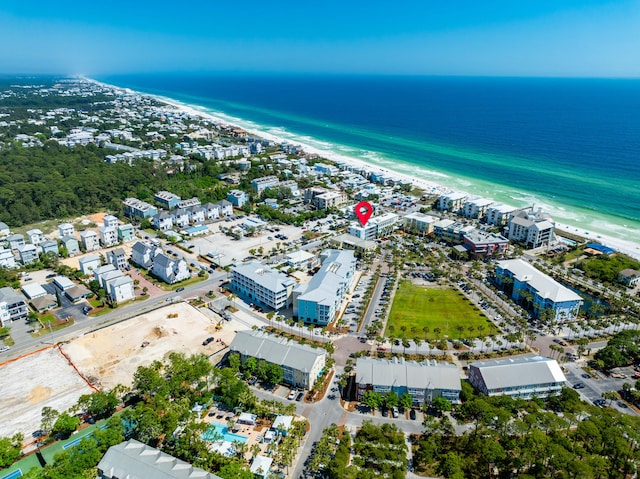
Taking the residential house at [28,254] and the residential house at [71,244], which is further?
the residential house at [71,244]

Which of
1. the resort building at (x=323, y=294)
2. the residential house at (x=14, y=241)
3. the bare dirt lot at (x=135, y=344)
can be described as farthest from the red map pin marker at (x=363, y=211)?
the residential house at (x=14, y=241)

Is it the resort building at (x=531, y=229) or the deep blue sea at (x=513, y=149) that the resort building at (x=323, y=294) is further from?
the deep blue sea at (x=513, y=149)

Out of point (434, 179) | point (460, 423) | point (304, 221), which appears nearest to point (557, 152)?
point (434, 179)

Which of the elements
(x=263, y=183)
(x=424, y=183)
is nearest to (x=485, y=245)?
(x=424, y=183)

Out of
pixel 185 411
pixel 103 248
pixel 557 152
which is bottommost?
pixel 103 248

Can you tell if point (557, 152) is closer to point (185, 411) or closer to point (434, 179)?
point (434, 179)

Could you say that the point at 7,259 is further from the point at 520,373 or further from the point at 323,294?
the point at 520,373
